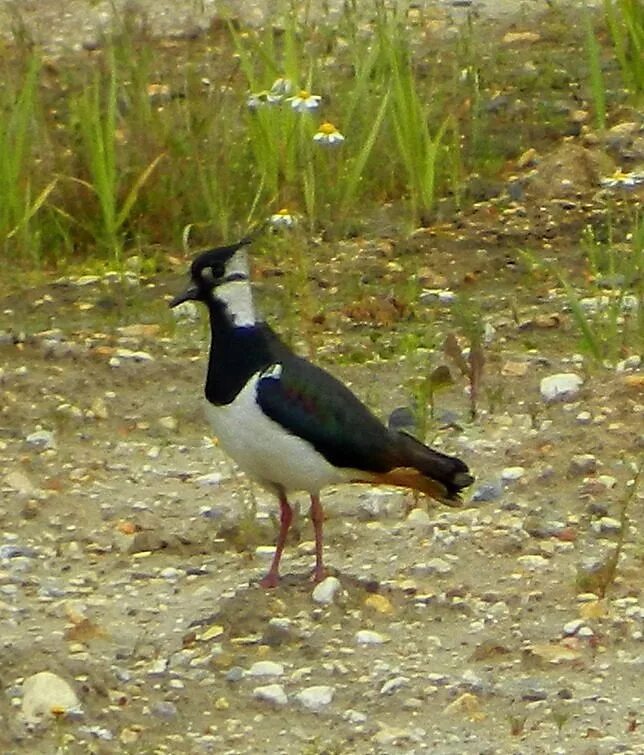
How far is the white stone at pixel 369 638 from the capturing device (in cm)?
518

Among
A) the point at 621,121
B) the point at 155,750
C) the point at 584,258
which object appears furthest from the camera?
the point at 621,121

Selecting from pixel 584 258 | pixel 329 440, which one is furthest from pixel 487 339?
pixel 329 440

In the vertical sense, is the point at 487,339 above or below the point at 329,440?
below

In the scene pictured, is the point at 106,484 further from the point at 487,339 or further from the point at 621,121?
the point at 621,121

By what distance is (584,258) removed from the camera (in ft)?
26.6

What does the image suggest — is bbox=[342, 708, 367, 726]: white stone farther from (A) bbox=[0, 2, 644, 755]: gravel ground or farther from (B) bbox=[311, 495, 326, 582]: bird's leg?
(B) bbox=[311, 495, 326, 582]: bird's leg

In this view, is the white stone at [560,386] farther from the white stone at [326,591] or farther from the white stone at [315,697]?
the white stone at [315,697]

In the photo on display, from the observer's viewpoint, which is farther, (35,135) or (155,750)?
(35,135)

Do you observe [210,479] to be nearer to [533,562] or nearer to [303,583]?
[303,583]

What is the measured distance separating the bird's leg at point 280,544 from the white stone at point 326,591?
0.11 m

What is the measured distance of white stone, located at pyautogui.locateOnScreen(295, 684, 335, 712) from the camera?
4.87 metres

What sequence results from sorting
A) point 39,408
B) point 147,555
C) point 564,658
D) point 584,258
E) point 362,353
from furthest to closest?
point 584,258 < point 362,353 < point 39,408 < point 147,555 < point 564,658

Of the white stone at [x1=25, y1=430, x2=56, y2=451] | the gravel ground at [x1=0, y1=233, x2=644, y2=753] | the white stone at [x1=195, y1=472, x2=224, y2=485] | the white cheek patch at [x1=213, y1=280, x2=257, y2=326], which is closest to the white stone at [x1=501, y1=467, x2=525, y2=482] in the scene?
the gravel ground at [x1=0, y1=233, x2=644, y2=753]

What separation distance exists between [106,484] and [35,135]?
2458 millimetres
